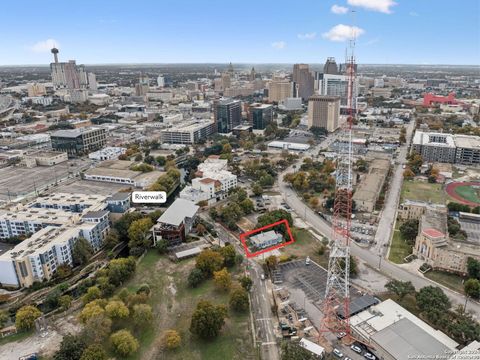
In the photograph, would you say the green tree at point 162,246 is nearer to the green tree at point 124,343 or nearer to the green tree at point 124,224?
the green tree at point 124,224

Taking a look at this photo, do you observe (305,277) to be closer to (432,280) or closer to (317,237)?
(317,237)

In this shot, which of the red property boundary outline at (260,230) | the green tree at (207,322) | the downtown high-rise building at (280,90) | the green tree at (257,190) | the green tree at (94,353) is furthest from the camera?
the downtown high-rise building at (280,90)

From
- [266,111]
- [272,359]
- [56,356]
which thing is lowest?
[272,359]

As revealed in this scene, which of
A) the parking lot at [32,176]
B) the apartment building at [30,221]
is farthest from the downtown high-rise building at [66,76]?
the apartment building at [30,221]

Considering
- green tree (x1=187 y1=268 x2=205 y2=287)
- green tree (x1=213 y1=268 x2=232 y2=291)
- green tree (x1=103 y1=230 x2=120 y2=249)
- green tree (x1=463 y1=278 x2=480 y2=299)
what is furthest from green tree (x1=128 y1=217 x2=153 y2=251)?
green tree (x1=463 y1=278 x2=480 y2=299)

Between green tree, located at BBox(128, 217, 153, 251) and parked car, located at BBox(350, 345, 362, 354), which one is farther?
green tree, located at BBox(128, 217, 153, 251)

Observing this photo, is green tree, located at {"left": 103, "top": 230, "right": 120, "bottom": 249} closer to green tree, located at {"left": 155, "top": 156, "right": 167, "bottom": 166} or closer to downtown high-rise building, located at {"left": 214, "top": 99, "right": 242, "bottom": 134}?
green tree, located at {"left": 155, "top": 156, "right": 167, "bottom": 166}

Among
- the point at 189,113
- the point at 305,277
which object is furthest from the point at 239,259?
the point at 189,113
